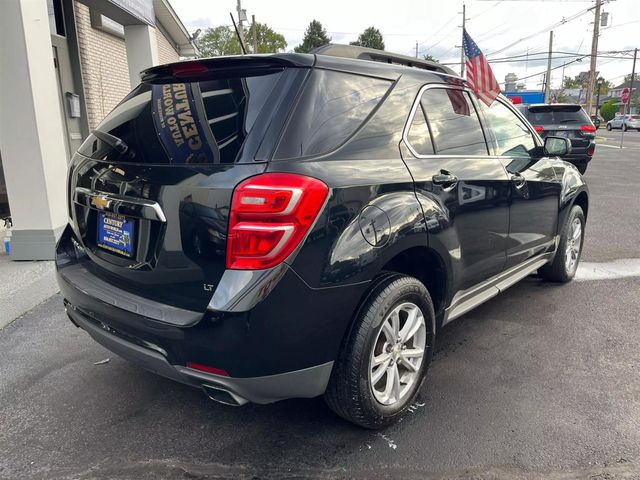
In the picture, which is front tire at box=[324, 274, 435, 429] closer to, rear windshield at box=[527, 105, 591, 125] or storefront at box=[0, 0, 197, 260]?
storefront at box=[0, 0, 197, 260]

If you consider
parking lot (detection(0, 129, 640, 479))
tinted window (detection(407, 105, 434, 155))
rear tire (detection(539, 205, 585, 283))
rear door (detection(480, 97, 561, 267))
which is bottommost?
parking lot (detection(0, 129, 640, 479))

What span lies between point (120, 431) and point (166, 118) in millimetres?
1592

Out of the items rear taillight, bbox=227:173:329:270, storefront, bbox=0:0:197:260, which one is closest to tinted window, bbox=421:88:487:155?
rear taillight, bbox=227:173:329:270

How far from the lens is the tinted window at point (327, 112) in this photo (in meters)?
2.20

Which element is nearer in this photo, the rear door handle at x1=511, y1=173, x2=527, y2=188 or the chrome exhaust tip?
the chrome exhaust tip

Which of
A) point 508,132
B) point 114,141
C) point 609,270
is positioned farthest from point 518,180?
point 114,141

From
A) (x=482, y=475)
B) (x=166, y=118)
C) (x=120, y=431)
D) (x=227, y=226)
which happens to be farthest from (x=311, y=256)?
(x=120, y=431)

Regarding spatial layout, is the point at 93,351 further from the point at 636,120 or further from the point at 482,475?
the point at 636,120

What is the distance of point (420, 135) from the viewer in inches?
112

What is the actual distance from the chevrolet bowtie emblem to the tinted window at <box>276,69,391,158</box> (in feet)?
3.01

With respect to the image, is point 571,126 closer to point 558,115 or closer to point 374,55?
point 558,115

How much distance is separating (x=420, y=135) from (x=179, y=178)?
4.44 feet

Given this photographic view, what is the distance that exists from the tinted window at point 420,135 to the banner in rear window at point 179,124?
111 centimetres

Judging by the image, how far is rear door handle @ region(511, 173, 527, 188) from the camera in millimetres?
3545
